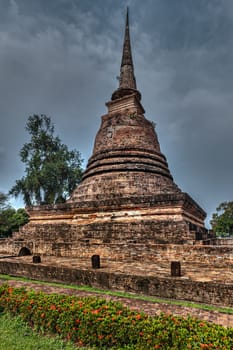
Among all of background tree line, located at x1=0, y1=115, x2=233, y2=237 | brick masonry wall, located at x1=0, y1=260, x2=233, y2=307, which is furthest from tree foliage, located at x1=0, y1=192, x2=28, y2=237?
brick masonry wall, located at x1=0, y1=260, x2=233, y2=307

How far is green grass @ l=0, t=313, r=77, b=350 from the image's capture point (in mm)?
3347

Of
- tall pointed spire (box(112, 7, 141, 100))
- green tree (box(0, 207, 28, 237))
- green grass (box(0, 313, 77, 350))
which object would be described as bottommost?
green grass (box(0, 313, 77, 350))

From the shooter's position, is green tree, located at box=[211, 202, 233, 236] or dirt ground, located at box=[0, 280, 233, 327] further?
green tree, located at box=[211, 202, 233, 236]

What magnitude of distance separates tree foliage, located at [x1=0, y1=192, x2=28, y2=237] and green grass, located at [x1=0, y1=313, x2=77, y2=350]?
964 inches

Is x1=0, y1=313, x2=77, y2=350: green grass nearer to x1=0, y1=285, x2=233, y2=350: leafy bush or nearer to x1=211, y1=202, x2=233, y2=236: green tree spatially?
x1=0, y1=285, x2=233, y2=350: leafy bush

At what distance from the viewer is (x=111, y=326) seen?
3.22 m

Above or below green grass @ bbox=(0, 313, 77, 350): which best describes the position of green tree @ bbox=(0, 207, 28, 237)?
above

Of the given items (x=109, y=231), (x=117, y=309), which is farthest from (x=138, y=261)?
(x=117, y=309)

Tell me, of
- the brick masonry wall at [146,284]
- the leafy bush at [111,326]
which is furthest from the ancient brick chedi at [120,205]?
the leafy bush at [111,326]

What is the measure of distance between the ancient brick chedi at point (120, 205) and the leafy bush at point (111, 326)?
16.5 ft

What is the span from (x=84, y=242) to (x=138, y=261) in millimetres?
2776

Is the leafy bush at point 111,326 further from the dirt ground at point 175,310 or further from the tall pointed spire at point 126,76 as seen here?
the tall pointed spire at point 126,76

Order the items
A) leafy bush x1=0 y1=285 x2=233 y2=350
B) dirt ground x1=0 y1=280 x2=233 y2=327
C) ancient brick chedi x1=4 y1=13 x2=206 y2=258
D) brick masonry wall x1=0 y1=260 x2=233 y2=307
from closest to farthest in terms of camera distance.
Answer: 1. leafy bush x1=0 y1=285 x2=233 y2=350
2. dirt ground x1=0 y1=280 x2=233 y2=327
3. brick masonry wall x1=0 y1=260 x2=233 y2=307
4. ancient brick chedi x1=4 y1=13 x2=206 y2=258

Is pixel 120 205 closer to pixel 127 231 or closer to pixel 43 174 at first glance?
pixel 127 231
